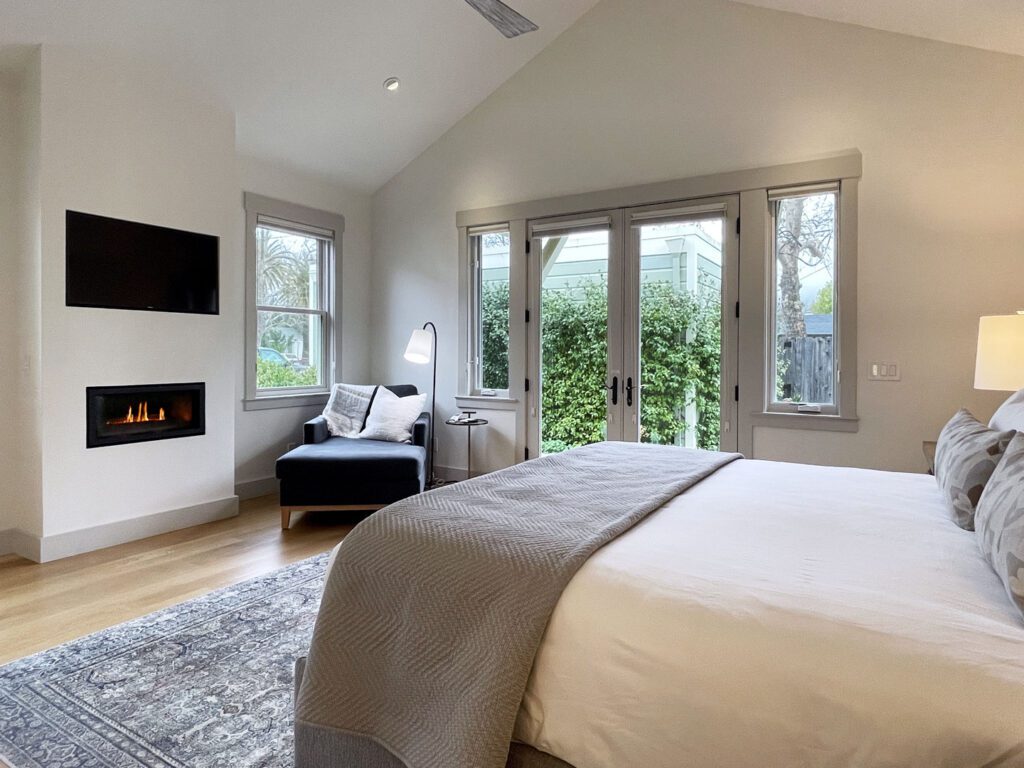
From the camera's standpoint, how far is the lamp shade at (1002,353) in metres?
2.61

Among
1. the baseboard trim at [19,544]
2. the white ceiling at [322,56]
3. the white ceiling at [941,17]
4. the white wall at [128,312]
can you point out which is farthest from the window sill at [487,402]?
the white ceiling at [941,17]

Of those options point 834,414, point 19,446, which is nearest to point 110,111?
point 19,446

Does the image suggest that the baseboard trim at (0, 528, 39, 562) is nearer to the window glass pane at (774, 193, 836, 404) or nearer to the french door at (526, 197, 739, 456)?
the french door at (526, 197, 739, 456)

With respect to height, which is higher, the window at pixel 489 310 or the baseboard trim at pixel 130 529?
the window at pixel 489 310

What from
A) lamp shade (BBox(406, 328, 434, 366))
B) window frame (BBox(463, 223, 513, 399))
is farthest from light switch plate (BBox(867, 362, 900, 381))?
lamp shade (BBox(406, 328, 434, 366))

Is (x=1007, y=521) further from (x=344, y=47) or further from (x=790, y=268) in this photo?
(x=344, y=47)

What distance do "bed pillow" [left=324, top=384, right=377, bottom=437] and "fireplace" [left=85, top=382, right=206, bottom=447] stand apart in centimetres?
95

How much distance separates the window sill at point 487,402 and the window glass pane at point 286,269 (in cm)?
150

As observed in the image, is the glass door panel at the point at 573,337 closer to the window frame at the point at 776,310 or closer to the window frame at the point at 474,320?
the window frame at the point at 474,320

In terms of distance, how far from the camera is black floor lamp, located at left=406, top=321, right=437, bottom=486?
472cm

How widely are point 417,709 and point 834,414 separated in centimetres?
325

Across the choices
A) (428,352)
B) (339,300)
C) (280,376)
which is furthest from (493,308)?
(280,376)

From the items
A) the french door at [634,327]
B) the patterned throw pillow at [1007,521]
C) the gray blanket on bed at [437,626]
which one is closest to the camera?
the patterned throw pillow at [1007,521]

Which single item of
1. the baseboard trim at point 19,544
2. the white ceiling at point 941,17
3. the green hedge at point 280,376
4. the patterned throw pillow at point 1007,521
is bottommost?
the baseboard trim at point 19,544
